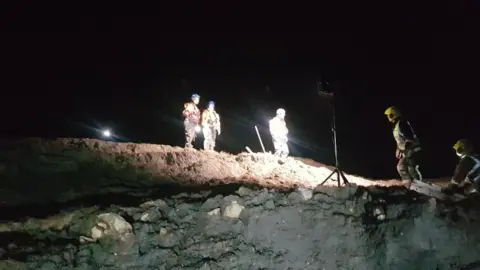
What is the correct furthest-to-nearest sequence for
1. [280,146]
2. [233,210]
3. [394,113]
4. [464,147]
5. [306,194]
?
[280,146] → [464,147] → [394,113] → [306,194] → [233,210]

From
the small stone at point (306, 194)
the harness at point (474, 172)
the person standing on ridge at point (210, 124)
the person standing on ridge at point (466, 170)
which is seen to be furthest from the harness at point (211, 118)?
the small stone at point (306, 194)

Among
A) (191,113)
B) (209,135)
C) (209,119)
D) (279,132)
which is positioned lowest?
(279,132)

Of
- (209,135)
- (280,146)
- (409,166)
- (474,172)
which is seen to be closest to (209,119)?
(209,135)

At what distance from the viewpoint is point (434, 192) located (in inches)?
456

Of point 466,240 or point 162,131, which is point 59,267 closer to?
point 466,240

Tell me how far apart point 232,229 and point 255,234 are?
38cm

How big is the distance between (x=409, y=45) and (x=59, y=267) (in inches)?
2558

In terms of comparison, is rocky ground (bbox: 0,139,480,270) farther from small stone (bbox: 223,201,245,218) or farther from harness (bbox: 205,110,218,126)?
harness (bbox: 205,110,218,126)

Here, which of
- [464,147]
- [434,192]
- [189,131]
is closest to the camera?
[434,192]

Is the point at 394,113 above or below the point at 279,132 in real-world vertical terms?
below

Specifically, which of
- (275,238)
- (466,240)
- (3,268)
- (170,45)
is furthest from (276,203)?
(170,45)

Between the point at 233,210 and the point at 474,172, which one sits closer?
the point at 233,210

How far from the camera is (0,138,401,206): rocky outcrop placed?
34.3ft

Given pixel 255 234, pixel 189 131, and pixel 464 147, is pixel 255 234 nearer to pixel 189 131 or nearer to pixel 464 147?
pixel 464 147
